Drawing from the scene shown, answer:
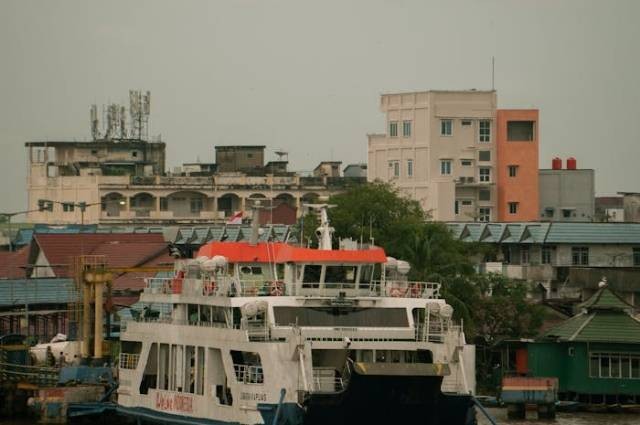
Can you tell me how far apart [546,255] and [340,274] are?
5917 centimetres

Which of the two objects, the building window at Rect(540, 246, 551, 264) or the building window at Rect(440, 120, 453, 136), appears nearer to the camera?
the building window at Rect(540, 246, 551, 264)

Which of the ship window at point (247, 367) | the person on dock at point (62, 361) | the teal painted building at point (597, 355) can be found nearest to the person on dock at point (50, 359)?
the person on dock at point (62, 361)

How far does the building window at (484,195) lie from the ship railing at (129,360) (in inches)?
3184

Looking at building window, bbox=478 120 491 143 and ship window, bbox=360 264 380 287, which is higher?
building window, bbox=478 120 491 143

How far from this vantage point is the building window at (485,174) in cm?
15412

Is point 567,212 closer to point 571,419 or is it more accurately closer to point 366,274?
point 571,419

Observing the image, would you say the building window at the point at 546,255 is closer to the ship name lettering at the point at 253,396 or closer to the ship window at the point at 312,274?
the ship window at the point at 312,274

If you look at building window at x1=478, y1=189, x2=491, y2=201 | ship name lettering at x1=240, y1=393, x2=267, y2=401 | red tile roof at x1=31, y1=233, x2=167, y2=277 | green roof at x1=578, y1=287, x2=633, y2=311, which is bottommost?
ship name lettering at x1=240, y1=393, x2=267, y2=401

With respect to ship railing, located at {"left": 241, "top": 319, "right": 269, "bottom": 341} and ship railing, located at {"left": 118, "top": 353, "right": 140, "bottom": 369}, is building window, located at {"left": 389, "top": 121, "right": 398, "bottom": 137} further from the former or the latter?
ship railing, located at {"left": 241, "top": 319, "right": 269, "bottom": 341}

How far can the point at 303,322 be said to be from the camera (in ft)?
208

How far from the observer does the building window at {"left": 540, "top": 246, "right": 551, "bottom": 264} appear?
124125 millimetres

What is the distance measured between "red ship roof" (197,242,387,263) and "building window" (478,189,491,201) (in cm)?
8606

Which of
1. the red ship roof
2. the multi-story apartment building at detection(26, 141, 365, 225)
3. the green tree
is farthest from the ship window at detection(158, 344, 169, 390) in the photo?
the multi-story apartment building at detection(26, 141, 365, 225)

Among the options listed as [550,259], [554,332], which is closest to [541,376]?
[554,332]
